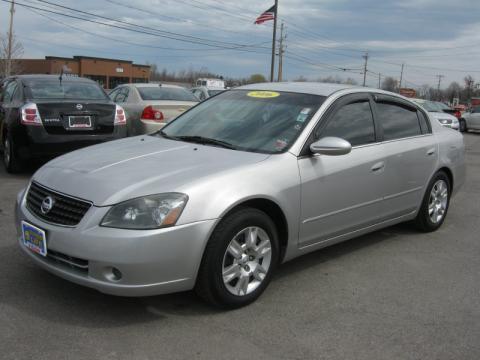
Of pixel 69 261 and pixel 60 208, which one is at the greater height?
pixel 60 208

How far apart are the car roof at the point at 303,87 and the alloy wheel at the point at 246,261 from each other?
1510mm

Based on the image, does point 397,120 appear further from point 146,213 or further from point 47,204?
point 47,204

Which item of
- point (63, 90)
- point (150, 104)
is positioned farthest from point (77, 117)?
point (150, 104)

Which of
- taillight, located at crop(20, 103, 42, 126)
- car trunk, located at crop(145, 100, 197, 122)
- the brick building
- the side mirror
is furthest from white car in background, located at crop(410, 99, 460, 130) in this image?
the brick building

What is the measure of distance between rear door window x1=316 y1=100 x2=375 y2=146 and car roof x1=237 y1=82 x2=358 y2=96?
0.67 ft

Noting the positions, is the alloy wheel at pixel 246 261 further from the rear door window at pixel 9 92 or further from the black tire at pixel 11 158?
the rear door window at pixel 9 92

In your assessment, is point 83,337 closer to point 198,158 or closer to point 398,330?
point 198,158

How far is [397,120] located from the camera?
198 inches

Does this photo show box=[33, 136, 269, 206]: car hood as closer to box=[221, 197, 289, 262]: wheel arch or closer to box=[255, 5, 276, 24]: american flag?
box=[221, 197, 289, 262]: wheel arch

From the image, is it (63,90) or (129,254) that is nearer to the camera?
(129,254)

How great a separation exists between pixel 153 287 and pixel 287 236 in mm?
1122

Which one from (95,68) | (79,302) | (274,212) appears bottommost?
(79,302)

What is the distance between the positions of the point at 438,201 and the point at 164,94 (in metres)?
6.14

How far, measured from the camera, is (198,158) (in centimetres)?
363
